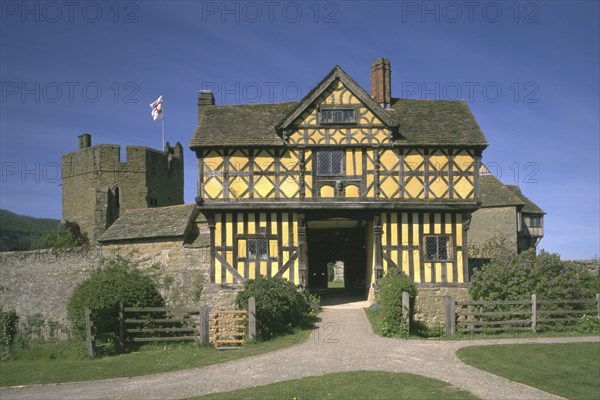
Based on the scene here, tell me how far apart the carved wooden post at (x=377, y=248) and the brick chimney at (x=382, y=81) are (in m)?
5.56

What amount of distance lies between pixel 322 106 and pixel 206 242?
7.63 meters

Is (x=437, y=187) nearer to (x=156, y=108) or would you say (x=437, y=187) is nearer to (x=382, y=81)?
(x=382, y=81)

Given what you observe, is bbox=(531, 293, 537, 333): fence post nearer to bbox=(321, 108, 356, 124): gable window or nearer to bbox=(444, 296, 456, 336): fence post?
bbox=(444, 296, 456, 336): fence post

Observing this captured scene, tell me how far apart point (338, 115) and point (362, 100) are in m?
→ 1.12

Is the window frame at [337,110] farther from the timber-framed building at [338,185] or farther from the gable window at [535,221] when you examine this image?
the gable window at [535,221]

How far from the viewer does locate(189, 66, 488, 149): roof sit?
2116 centimetres

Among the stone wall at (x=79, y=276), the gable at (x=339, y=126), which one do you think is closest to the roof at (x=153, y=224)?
the stone wall at (x=79, y=276)

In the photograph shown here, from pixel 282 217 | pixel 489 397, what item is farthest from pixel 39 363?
pixel 489 397

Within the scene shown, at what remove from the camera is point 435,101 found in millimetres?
24250

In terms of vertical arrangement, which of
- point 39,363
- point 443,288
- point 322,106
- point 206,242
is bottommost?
point 39,363

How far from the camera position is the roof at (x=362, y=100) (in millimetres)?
21156

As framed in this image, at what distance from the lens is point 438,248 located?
2130 cm

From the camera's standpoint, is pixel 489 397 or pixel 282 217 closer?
pixel 489 397

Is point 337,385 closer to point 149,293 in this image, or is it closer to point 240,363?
point 240,363
